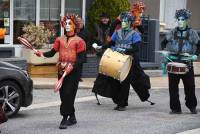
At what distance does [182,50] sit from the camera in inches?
415

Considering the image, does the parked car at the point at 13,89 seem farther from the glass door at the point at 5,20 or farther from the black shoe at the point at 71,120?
the glass door at the point at 5,20

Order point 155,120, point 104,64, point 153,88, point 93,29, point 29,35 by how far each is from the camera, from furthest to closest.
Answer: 1. point 93,29
2. point 29,35
3. point 153,88
4. point 104,64
5. point 155,120

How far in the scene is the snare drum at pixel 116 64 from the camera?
35.3ft

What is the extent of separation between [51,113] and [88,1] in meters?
7.45

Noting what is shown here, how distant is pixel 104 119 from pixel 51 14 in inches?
288

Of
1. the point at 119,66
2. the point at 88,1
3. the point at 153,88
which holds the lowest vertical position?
the point at 153,88

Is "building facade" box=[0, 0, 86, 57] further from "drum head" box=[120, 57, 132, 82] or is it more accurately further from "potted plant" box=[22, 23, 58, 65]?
"drum head" box=[120, 57, 132, 82]

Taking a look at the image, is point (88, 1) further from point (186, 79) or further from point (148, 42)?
point (186, 79)

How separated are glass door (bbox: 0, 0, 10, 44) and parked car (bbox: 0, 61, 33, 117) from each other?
237 inches

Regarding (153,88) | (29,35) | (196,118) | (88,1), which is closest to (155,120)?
(196,118)

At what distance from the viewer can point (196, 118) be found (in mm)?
10508

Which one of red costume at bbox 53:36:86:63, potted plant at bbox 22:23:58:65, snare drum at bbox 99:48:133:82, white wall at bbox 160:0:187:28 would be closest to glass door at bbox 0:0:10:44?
potted plant at bbox 22:23:58:65

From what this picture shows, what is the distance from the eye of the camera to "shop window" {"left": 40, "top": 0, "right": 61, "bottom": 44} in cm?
1688

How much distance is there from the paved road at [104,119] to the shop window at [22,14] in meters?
4.06
